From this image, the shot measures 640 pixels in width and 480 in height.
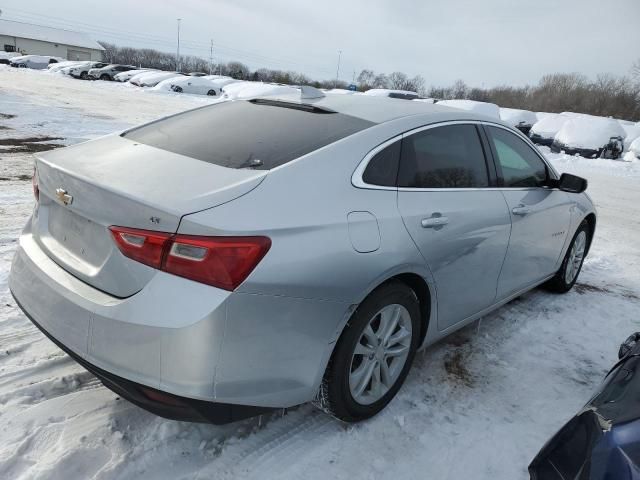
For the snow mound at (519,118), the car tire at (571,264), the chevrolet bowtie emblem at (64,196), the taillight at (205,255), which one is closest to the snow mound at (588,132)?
the snow mound at (519,118)

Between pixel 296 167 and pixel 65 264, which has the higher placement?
pixel 296 167

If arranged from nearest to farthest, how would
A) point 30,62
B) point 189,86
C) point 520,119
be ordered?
point 520,119 < point 189,86 < point 30,62

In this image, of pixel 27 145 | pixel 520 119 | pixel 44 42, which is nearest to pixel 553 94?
pixel 520 119

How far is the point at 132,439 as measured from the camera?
7.83 ft

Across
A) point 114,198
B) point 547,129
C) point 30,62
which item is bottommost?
point 114,198

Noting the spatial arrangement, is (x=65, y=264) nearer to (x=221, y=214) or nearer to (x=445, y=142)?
(x=221, y=214)

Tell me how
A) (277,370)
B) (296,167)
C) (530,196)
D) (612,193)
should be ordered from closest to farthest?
(277,370)
(296,167)
(530,196)
(612,193)

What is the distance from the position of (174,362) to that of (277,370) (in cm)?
43

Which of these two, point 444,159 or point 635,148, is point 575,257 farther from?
point 635,148

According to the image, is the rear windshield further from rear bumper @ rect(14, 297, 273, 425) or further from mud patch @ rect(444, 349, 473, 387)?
mud patch @ rect(444, 349, 473, 387)

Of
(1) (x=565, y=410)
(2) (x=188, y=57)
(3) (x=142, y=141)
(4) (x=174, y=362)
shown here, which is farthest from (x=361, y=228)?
(2) (x=188, y=57)

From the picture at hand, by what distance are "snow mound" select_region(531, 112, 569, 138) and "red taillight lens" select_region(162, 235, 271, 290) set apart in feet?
66.0

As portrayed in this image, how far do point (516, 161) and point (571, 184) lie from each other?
632 mm

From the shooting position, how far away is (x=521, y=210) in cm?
354
